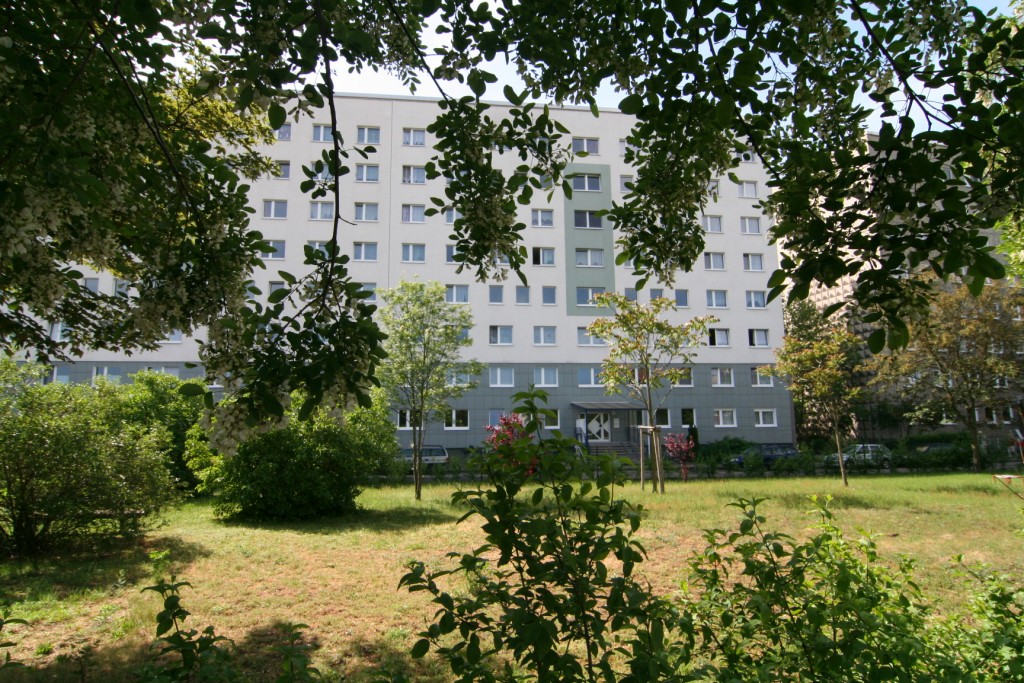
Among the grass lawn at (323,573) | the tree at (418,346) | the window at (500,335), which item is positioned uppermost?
the window at (500,335)

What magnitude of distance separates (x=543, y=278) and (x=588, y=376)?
5955mm

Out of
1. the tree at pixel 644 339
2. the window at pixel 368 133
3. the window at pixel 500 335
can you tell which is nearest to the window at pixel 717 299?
the window at pixel 500 335

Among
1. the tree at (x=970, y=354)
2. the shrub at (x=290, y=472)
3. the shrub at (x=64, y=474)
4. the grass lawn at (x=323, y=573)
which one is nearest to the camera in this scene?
the grass lawn at (x=323, y=573)

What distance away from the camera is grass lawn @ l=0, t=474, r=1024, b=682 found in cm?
513

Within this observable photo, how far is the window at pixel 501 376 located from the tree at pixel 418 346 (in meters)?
13.0

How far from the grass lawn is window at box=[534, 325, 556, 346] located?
19.1m

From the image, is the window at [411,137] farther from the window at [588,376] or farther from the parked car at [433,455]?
the parked car at [433,455]

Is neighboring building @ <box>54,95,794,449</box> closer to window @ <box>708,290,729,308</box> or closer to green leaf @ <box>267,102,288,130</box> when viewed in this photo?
window @ <box>708,290,729,308</box>

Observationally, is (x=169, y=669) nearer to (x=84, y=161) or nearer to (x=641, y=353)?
(x=84, y=161)

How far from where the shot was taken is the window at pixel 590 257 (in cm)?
3341

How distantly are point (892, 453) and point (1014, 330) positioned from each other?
7437mm

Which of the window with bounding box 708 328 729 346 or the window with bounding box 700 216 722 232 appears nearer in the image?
the window with bounding box 708 328 729 346

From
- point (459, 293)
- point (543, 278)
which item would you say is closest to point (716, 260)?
point (543, 278)

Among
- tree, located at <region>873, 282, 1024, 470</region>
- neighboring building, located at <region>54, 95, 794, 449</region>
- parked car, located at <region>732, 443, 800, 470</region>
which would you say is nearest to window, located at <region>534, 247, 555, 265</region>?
neighboring building, located at <region>54, 95, 794, 449</region>
